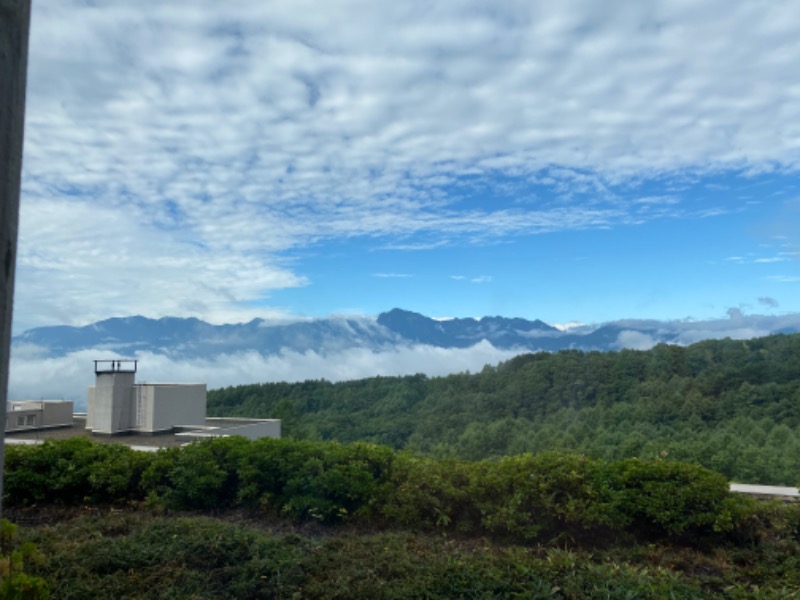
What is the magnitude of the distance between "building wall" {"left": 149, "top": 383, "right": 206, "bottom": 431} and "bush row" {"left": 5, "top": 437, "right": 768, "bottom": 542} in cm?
812

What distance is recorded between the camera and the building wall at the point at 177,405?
1593 cm

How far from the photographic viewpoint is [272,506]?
6.76 meters

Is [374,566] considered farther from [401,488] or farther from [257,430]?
[257,430]

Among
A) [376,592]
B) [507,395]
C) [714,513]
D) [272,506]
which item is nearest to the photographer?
[376,592]

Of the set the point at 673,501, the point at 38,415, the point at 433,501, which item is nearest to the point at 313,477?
the point at 433,501

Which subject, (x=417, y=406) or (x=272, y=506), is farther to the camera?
(x=417, y=406)

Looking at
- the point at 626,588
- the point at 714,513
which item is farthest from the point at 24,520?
the point at 714,513

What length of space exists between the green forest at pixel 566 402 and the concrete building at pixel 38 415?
8.88m

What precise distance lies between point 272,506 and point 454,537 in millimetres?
2105

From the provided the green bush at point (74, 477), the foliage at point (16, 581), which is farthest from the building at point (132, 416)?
the foliage at point (16, 581)

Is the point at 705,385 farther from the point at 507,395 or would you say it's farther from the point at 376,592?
the point at 376,592

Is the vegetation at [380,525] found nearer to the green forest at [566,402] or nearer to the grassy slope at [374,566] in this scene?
the grassy slope at [374,566]

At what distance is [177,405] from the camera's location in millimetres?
16703

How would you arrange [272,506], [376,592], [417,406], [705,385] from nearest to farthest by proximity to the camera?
1. [376,592]
2. [272,506]
3. [705,385]
4. [417,406]
